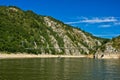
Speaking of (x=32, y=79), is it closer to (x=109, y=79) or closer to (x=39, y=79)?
(x=39, y=79)

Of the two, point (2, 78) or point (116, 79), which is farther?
point (116, 79)

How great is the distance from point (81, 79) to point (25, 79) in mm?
10109

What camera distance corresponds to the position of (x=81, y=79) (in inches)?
2383

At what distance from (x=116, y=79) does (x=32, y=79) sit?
15681 mm

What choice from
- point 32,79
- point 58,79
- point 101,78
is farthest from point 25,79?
point 101,78

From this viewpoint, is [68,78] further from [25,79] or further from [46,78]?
[25,79]

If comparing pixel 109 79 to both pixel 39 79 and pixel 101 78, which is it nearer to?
pixel 101 78

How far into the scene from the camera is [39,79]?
59.0m

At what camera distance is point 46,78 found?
61031 millimetres

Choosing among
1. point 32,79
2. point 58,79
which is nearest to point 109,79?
point 58,79

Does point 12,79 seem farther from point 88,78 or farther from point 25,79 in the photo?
point 88,78

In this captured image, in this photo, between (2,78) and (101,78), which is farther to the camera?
(101,78)

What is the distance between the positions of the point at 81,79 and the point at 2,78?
14.0 m

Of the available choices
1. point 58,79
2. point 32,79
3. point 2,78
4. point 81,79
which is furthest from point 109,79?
point 2,78
